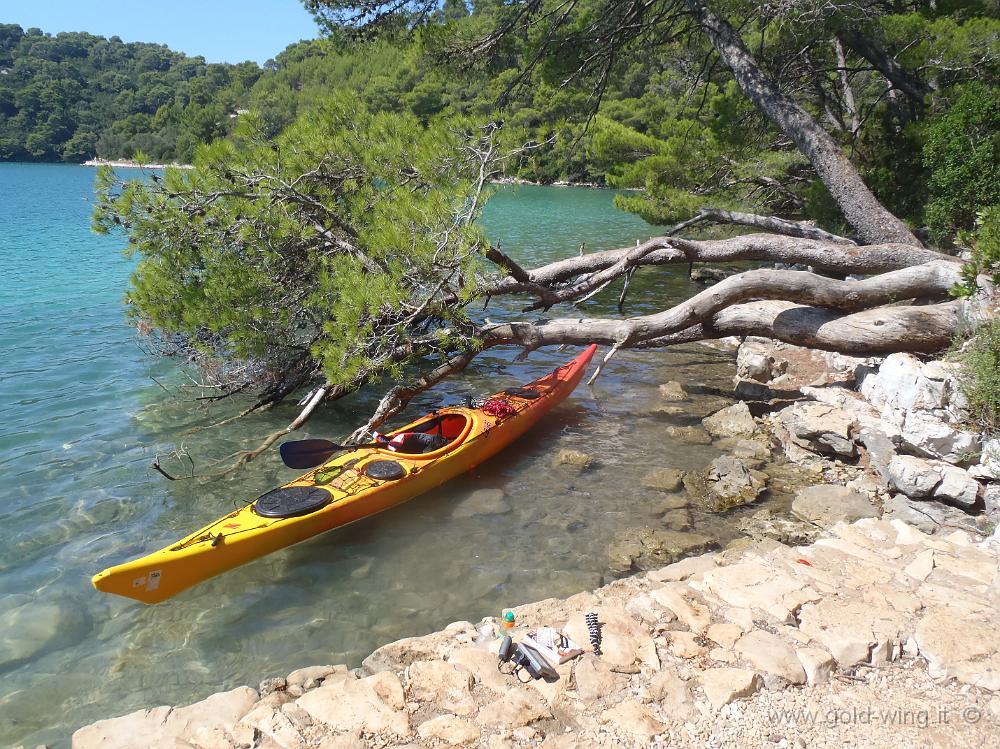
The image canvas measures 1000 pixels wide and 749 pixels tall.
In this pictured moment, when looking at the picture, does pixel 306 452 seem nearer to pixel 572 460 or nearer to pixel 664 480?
pixel 572 460

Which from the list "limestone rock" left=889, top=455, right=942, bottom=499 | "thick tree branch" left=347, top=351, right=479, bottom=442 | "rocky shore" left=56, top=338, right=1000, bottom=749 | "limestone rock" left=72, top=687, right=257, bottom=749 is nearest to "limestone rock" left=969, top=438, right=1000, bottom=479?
"rocky shore" left=56, top=338, right=1000, bottom=749

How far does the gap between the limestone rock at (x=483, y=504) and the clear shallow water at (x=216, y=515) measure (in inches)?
3.0

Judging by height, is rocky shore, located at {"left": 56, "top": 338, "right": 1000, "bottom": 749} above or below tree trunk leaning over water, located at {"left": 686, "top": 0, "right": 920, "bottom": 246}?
below

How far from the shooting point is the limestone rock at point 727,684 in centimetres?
298

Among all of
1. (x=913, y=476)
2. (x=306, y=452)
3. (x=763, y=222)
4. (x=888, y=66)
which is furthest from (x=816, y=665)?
(x=888, y=66)

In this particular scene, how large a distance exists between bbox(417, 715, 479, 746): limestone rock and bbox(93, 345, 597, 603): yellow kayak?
2.45m

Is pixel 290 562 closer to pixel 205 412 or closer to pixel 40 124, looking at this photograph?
pixel 205 412

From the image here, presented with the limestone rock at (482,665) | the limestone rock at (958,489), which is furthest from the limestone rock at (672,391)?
the limestone rock at (482,665)

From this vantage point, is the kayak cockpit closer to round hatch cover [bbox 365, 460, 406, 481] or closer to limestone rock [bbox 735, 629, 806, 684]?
round hatch cover [bbox 365, 460, 406, 481]

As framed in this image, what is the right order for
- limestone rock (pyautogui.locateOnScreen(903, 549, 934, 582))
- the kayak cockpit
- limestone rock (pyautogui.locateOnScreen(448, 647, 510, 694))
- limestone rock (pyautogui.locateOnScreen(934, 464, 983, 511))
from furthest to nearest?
the kayak cockpit < limestone rock (pyautogui.locateOnScreen(934, 464, 983, 511)) < limestone rock (pyautogui.locateOnScreen(903, 549, 934, 582)) < limestone rock (pyautogui.locateOnScreen(448, 647, 510, 694))

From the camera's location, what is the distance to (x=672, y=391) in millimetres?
8883

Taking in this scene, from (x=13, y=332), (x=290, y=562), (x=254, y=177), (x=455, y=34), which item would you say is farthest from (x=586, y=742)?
(x=13, y=332)

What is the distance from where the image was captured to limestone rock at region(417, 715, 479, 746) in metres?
2.88

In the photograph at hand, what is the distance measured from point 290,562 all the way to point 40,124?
105030mm
